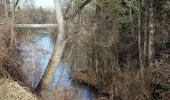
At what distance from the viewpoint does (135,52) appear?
25.5 metres

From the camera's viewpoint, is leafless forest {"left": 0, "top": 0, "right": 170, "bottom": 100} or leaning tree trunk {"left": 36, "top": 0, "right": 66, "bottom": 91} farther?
leaning tree trunk {"left": 36, "top": 0, "right": 66, "bottom": 91}

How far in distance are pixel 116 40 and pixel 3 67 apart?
37.6ft

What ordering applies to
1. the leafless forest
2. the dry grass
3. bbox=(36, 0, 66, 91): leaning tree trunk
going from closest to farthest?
the dry grass
the leafless forest
bbox=(36, 0, 66, 91): leaning tree trunk

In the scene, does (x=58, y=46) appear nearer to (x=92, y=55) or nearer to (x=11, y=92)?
(x=11, y=92)

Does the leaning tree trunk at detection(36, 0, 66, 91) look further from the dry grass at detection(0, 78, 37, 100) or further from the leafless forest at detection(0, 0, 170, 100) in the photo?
the dry grass at detection(0, 78, 37, 100)

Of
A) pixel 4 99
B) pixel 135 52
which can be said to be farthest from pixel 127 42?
pixel 4 99

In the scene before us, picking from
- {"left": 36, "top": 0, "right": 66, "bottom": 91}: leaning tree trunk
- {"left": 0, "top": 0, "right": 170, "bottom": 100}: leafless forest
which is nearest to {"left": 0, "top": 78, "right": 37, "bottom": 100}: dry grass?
{"left": 0, "top": 0, "right": 170, "bottom": 100}: leafless forest

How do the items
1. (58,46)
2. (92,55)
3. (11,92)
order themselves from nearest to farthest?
(11,92), (58,46), (92,55)

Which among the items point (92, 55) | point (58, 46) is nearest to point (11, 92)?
point (58, 46)

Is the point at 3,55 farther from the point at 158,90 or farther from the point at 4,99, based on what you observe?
the point at 158,90

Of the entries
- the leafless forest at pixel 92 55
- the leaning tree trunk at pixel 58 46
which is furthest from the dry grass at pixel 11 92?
the leaning tree trunk at pixel 58 46

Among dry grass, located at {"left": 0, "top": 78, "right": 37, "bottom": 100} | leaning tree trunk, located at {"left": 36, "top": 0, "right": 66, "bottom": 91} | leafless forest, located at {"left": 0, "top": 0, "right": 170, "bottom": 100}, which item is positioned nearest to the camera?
dry grass, located at {"left": 0, "top": 78, "right": 37, "bottom": 100}

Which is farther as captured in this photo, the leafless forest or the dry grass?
the leafless forest

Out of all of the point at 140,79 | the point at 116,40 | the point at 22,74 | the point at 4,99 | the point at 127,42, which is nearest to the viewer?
the point at 4,99
